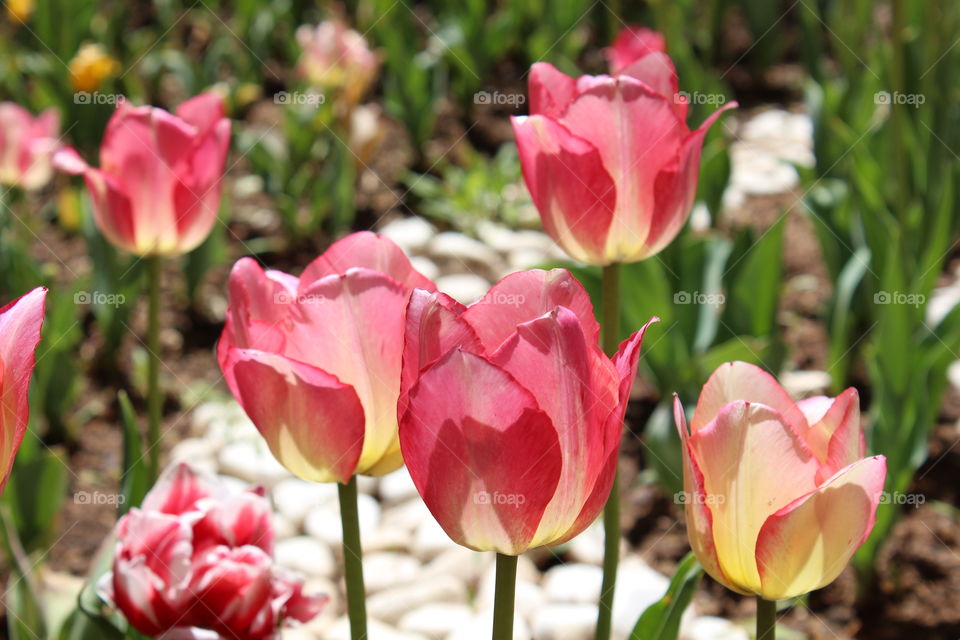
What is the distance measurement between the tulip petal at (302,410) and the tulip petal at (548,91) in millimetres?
358

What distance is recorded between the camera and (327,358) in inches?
28.3

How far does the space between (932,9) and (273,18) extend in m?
2.25

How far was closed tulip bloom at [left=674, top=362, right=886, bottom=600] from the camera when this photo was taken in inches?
27.2

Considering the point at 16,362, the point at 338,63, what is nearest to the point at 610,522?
the point at 16,362

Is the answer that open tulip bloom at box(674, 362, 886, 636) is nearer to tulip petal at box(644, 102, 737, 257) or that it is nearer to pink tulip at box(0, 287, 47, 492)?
tulip petal at box(644, 102, 737, 257)

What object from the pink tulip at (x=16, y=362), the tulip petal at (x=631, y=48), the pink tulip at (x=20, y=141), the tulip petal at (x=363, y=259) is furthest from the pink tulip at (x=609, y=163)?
the pink tulip at (x=20, y=141)

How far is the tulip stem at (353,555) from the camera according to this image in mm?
772

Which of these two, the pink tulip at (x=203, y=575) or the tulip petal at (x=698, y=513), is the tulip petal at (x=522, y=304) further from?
the pink tulip at (x=203, y=575)

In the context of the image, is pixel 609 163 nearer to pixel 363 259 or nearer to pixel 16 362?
pixel 363 259

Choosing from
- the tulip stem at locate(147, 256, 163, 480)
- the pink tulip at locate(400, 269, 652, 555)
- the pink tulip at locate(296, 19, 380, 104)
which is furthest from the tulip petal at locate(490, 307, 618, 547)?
the pink tulip at locate(296, 19, 380, 104)

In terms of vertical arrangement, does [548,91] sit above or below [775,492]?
above

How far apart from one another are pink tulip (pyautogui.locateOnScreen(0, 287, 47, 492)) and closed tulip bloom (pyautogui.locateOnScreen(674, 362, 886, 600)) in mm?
365

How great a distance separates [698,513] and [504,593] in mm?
139

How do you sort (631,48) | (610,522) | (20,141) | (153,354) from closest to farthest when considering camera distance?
(610,522), (153,354), (631,48), (20,141)
